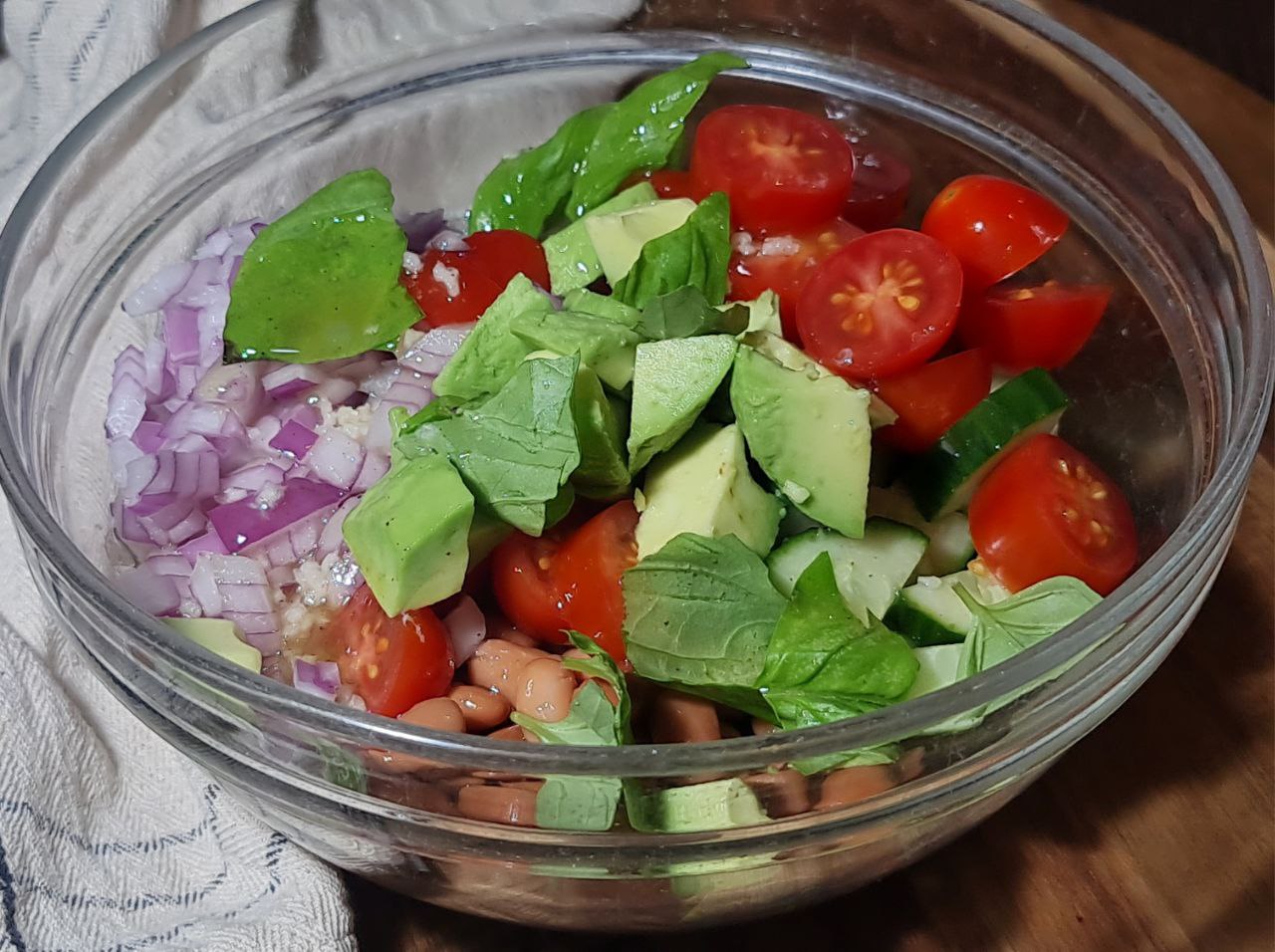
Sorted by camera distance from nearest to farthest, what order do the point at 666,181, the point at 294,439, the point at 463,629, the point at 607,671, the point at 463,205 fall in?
1. the point at 607,671
2. the point at 463,629
3. the point at 294,439
4. the point at 666,181
5. the point at 463,205

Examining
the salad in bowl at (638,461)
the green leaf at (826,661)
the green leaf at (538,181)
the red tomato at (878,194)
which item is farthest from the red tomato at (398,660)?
the red tomato at (878,194)

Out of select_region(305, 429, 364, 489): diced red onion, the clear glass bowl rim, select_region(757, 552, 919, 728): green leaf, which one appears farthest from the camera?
select_region(305, 429, 364, 489): diced red onion

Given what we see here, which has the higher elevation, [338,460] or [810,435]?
[810,435]

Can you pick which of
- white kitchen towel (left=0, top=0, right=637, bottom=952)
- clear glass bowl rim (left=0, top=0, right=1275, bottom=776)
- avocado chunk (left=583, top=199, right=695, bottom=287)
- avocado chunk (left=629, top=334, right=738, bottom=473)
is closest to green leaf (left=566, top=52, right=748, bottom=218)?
avocado chunk (left=583, top=199, right=695, bottom=287)

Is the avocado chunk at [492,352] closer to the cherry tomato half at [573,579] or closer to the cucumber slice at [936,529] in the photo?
the cherry tomato half at [573,579]

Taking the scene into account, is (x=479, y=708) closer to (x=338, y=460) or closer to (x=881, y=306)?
(x=338, y=460)

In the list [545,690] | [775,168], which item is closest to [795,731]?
[545,690]

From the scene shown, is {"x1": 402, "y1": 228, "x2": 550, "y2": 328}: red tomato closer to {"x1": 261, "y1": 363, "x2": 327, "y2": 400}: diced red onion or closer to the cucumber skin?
{"x1": 261, "y1": 363, "x2": 327, "y2": 400}: diced red onion
